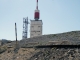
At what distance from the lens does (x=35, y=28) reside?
53.1 meters

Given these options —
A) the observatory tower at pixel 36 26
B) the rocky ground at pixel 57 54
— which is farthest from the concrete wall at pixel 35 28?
the rocky ground at pixel 57 54

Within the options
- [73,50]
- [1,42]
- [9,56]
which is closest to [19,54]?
[9,56]

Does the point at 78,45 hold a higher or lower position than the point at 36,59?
higher

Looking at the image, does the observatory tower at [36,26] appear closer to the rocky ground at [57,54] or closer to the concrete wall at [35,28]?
the concrete wall at [35,28]

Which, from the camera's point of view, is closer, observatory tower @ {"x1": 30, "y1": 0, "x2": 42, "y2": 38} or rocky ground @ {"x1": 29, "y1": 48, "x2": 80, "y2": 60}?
rocky ground @ {"x1": 29, "y1": 48, "x2": 80, "y2": 60}

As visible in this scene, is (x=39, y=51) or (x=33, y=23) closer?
(x=39, y=51)

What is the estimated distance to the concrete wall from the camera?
52812 millimetres

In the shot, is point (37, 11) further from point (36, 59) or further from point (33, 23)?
point (36, 59)

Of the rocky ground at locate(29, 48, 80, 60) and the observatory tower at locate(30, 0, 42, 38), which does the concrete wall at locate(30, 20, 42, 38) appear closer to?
the observatory tower at locate(30, 0, 42, 38)

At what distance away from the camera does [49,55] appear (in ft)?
42.6

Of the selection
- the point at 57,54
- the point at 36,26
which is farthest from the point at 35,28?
the point at 57,54

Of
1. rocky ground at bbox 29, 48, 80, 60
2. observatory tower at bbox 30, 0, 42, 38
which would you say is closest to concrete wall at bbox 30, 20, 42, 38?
observatory tower at bbox 30, 0, 42, 38

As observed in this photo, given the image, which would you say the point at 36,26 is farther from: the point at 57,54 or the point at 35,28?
the point at 57,54

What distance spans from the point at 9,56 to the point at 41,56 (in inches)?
163
